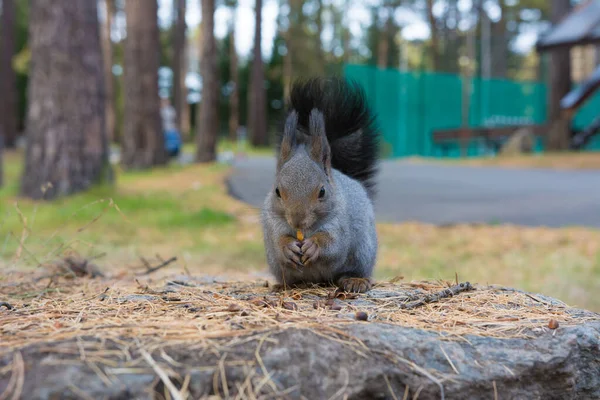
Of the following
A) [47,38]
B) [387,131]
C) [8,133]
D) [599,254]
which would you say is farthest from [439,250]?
[8,133]

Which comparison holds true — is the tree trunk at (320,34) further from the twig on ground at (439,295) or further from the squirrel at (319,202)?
the twig on ground at (439,295)

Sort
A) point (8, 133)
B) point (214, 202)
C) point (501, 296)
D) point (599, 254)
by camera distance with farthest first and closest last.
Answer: point (8, 133) → point (214, 202) → point (599, 254) → point (501, 296)

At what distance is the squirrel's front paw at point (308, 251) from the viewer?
2.29m

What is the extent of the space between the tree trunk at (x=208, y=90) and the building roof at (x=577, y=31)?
6.17 m

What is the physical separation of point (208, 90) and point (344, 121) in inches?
442

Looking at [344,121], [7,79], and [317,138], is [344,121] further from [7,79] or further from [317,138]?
[7,79]

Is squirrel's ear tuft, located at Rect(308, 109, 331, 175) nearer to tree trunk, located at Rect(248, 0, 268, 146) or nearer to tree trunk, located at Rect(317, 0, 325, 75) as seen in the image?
tree trunk, located at Rect(248, 0, 268, 146)

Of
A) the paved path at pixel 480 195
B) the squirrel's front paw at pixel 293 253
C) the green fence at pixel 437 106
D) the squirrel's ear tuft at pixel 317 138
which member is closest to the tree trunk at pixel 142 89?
the paved path at pixel 480 195

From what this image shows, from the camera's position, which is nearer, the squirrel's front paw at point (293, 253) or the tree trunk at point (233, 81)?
the squirrel's front paw at point (293, 253)

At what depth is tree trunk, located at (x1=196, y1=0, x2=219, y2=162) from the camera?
44.8 feet

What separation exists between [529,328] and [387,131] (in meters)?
13.9

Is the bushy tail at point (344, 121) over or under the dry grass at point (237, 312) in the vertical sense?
over

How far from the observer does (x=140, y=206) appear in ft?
22.0

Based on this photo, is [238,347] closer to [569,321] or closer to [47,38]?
[569,321]
